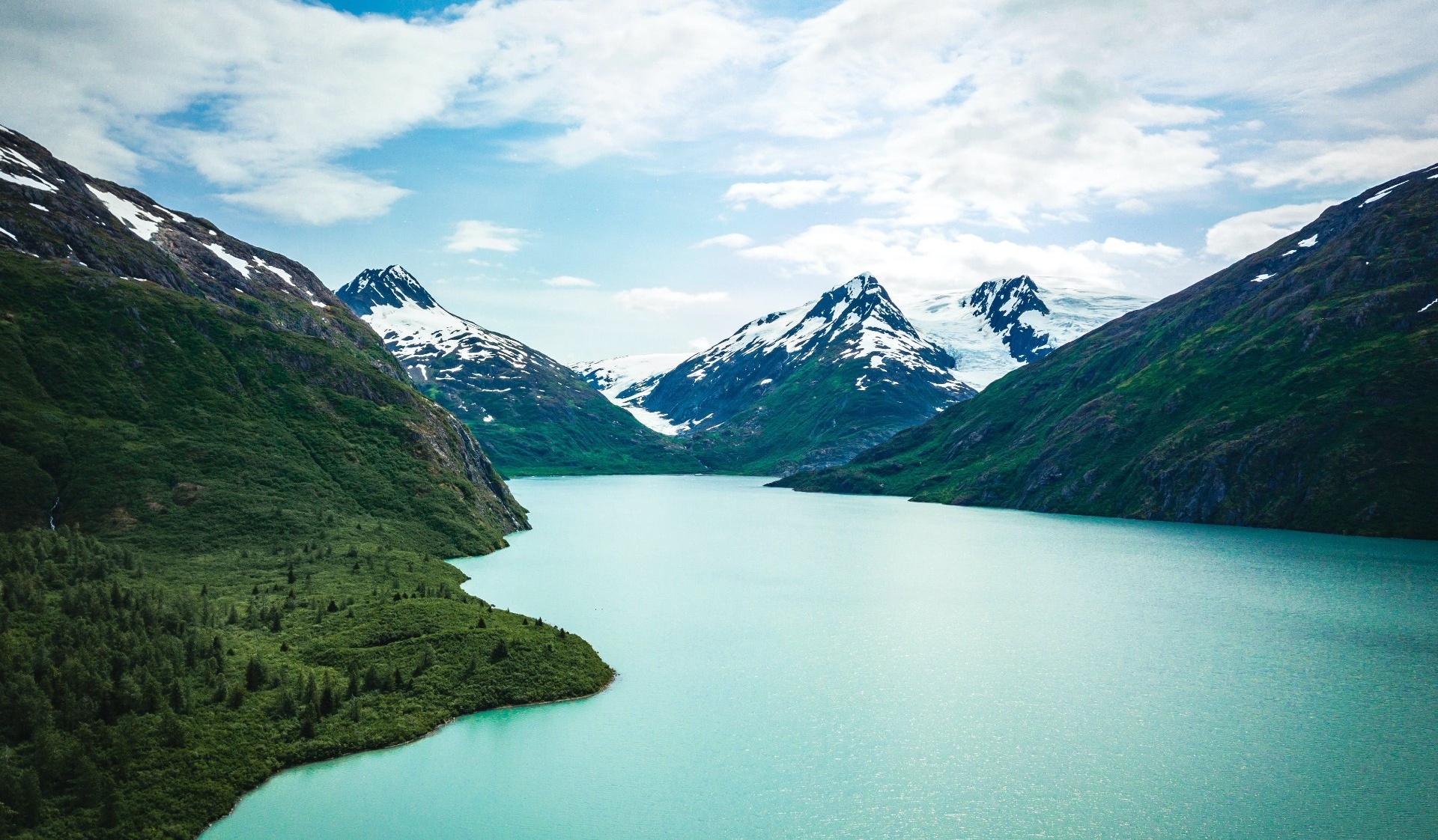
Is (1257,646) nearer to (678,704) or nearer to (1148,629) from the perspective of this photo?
(1148,629)

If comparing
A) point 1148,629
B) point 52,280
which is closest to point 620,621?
point 1148,629

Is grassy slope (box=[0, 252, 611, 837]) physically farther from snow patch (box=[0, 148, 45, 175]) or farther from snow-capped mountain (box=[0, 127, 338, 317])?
snow patch (box=[0, 148, 45, 175])

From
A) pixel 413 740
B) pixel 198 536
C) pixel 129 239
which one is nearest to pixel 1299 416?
pixel 413 740

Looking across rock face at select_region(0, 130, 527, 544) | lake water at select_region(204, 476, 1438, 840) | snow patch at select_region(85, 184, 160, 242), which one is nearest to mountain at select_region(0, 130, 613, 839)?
rock face at select_region(0, 130, 527, 544)

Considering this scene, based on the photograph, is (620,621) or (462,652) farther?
(620,621)

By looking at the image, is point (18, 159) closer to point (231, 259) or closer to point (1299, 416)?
point (231, 259)

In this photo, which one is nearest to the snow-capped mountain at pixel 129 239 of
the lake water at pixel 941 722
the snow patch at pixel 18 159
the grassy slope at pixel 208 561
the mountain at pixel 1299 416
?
the snow patch at pixel 18 159

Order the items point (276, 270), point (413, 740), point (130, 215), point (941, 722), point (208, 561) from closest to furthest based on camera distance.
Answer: point (413, 740), point (941, 722), point (208, 561), point (130, 215), point (276, 270)
